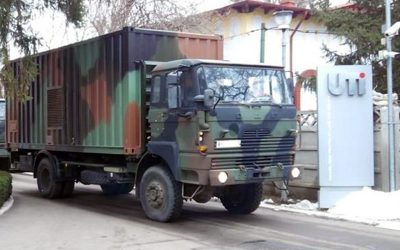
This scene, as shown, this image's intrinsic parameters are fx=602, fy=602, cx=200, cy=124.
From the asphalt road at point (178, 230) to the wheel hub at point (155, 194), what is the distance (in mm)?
347

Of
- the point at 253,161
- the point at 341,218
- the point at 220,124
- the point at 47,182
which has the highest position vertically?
the point at 220,124

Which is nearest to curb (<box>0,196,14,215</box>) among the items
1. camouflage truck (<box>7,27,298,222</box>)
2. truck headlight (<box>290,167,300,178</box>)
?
camouflage truck (<box>7,27,298,222</box>)

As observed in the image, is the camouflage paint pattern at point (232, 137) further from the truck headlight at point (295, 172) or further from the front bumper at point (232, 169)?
the truck headlight at point (295, 172)

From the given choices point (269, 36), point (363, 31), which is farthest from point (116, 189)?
point (269, 36)

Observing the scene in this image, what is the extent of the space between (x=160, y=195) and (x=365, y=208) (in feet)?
12.6

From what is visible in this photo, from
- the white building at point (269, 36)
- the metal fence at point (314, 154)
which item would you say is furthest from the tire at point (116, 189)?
the white building at point (269, 36)

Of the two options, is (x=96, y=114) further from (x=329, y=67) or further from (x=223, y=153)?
(x=329, y=67)

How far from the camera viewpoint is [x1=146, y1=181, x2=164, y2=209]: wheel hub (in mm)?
10141

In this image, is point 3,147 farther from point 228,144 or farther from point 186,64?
point 228,144

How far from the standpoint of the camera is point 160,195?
10141 mm

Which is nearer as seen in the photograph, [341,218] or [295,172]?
[295,172]

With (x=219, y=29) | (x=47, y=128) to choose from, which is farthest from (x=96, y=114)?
(x=219, y=29)

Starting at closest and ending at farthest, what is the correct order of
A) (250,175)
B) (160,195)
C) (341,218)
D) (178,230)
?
(250,175) → (178,230) → (160,195) → (341,218)

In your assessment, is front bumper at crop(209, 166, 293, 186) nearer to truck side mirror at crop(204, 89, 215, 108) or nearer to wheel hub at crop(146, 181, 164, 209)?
truck side mirror at crop(204, 89, 215, 108)
